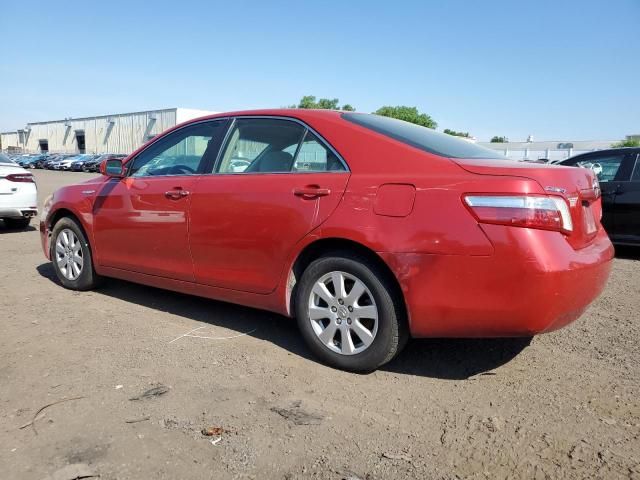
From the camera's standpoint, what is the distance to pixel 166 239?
13.4 ft

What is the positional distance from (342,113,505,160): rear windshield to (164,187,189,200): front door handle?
1.37 meters

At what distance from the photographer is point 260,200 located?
3502 mm

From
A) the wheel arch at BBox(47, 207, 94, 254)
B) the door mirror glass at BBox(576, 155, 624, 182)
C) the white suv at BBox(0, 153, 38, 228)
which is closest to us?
the wheel arch at BBox(47, 207, 94, 254)

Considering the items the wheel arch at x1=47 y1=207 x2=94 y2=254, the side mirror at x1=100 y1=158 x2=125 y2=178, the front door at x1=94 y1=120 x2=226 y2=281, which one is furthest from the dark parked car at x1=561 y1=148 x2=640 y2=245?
the wheel arch at x1=47 y1=207 x2=94 y2=254

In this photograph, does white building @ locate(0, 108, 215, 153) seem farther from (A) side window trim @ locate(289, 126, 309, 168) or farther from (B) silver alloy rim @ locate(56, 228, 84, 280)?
(A) side window trim @ locate(289, 126, 309, 168)

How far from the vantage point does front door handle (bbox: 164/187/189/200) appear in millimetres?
3962

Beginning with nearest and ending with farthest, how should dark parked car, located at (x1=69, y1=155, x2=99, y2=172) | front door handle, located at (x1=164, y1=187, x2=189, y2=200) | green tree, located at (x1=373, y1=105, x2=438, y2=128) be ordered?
front door handle, located at (x1=164, y1=187, x2=189, y2=200), dark parked car, located at (x1=69, y1=155, x2=99, y2=172), green tree, located at (x1=373, y1=105, x2=438, y2=128)

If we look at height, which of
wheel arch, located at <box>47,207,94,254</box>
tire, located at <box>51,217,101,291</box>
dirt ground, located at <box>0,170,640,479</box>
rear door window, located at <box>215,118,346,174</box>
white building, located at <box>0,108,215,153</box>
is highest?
white building, located at <box>0,108,215,153</box>

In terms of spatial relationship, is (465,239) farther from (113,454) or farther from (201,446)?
(113,454)

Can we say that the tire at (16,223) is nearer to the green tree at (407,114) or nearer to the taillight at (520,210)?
the taillight at (520,210)

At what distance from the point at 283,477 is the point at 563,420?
1.48 meters

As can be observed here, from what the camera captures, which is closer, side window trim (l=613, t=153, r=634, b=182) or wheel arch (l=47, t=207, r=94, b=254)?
wheel arch (l=47, t=207, r=94, b=254)

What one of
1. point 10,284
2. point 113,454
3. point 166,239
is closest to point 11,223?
point 10,284

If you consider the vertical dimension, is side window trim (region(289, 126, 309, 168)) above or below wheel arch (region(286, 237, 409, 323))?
above
